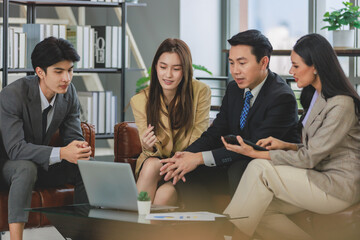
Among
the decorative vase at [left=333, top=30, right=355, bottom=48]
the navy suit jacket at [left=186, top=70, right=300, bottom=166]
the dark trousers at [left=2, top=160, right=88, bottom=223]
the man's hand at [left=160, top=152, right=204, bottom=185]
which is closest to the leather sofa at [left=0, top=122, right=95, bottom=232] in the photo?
the dark trousers at [left=2, top=160, right=88, bottom=223]

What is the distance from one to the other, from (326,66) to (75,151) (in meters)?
1.25

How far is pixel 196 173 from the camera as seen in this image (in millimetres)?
3074

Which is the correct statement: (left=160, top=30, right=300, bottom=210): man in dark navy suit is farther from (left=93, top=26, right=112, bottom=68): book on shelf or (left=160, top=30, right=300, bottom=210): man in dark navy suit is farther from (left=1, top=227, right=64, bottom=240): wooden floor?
(left=93, top=26, right=112, bottom=68): book on shelf

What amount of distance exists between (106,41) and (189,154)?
1.85 meters

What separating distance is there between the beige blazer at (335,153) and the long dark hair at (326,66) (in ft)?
0.13

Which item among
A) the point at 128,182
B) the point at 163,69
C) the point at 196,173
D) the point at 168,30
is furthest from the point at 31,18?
the point at 128,182

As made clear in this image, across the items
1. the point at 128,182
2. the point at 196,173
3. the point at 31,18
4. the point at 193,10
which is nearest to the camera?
the point at 128,182

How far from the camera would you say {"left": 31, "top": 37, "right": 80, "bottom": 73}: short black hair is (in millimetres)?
3145

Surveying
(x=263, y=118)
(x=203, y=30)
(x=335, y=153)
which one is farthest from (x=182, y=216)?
(x=203, y=30)

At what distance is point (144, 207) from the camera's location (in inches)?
92.7

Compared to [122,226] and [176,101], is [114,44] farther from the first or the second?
[122,226]

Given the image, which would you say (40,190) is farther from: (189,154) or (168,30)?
(168,30)

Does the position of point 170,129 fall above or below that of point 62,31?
below

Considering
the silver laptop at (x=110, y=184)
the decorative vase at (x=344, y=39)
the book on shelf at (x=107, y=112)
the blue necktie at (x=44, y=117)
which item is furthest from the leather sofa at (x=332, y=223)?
the book on shelf at (x=107, y=112)
